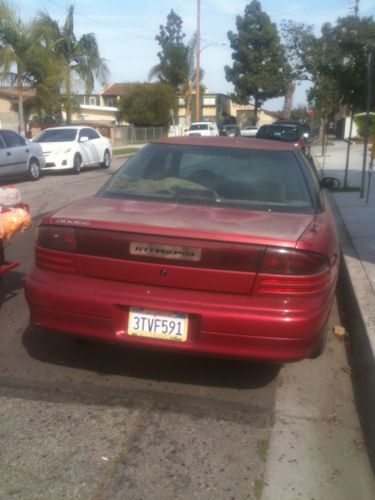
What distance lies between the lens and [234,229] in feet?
11.5

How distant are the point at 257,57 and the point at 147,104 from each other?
22.3 meters

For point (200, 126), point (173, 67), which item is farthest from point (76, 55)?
point (173, 67)

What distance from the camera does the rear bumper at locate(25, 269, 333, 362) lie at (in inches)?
134

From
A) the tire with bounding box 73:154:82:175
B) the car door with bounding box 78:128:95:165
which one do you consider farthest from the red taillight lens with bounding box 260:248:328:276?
the car door with bounding box 78:128:95:165

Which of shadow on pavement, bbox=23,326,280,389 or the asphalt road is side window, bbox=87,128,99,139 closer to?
the asphalt road

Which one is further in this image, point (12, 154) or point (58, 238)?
point (12, 154)

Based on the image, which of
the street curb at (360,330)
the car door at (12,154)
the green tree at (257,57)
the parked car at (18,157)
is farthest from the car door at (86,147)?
the green tree at (257,57)

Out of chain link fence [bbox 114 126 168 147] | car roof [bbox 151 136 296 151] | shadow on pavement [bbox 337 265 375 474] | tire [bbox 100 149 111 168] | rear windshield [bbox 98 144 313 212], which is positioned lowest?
chain link fence [bbox 114 126 168 147]

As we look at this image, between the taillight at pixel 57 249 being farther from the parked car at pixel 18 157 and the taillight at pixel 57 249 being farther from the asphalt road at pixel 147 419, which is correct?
the parked car at pixel 18 157

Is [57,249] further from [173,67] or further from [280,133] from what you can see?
[173,67]

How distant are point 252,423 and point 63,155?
1580cm

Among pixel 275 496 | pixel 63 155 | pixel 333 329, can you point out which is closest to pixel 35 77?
pixel 63 155

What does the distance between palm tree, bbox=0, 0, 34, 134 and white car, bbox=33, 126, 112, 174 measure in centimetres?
865

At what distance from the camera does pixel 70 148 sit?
18.5 m
